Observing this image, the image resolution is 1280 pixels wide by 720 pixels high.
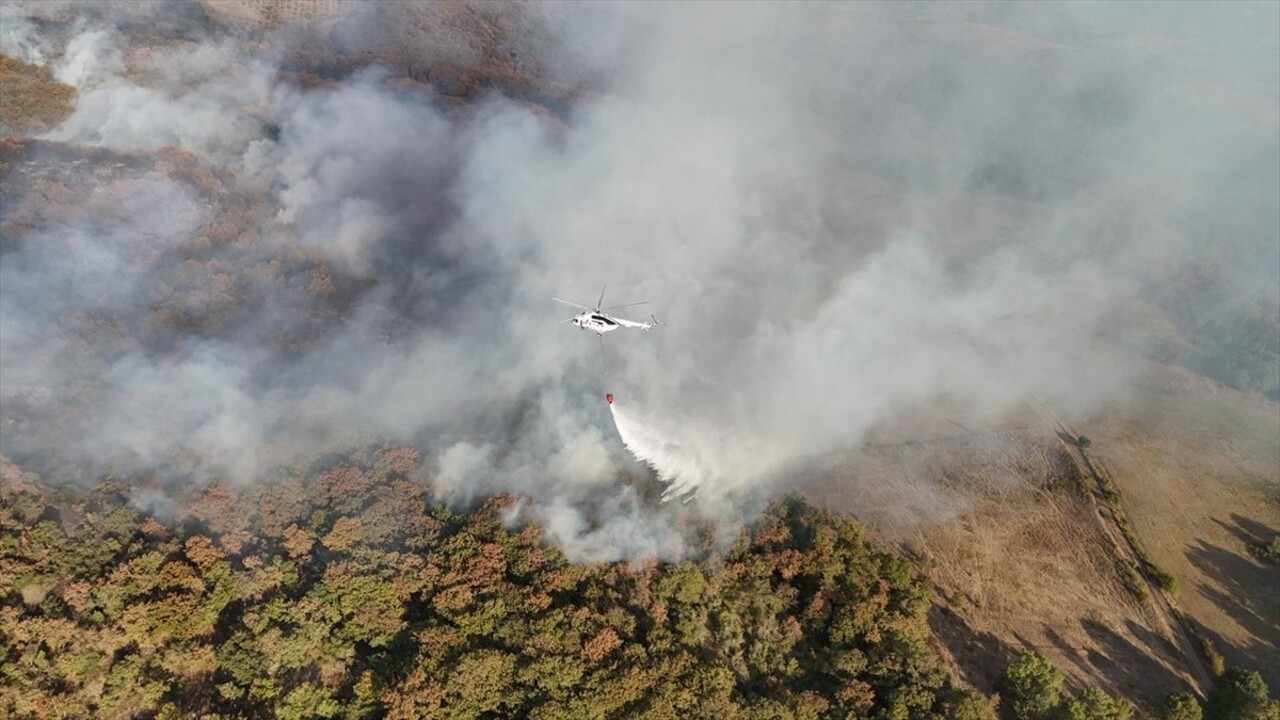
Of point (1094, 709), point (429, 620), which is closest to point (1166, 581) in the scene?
point (1094, 709)

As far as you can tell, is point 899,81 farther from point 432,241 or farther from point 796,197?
point 432,241

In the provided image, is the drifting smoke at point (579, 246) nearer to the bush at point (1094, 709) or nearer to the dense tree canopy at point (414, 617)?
the dense tree canopy at point (414, 617)

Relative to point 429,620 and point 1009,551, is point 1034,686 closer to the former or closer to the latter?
point 1009,551

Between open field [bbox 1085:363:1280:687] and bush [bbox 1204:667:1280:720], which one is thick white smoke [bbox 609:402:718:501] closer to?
bush [bbox 1204:667:1280:720]

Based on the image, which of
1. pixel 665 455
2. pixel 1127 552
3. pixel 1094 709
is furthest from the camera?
pixel 665 455

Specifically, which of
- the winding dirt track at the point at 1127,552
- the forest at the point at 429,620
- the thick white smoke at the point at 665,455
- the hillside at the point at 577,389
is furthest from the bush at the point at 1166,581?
the thick white smoke at the point at 665,455

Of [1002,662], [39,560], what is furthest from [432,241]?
[1002,662]
